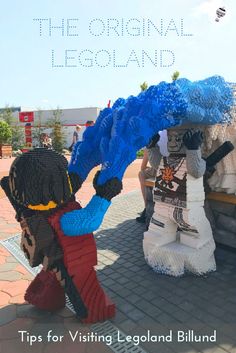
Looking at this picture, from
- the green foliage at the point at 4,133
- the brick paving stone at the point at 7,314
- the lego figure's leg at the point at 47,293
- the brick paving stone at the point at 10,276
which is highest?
the green foliage at the point at 4,133

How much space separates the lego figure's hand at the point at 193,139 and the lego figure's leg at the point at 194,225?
631mm

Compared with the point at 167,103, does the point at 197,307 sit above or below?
below

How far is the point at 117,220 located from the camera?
6320 mm

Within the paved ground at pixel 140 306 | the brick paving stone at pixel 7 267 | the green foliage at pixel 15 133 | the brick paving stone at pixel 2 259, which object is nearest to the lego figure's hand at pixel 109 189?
the paved ground at pixel 140 306

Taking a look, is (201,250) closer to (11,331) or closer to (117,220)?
(11,331)

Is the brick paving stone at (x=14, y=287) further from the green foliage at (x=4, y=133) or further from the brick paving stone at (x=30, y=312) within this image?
the green foliage at (x=4, y=133)

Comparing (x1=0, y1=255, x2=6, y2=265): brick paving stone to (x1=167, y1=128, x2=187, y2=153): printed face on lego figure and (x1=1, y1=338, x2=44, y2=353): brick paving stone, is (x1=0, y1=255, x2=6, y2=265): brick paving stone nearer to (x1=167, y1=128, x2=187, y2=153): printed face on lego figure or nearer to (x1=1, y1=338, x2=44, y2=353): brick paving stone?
(x1=1, y1=338, x2=44, y2=353): brick paving stone

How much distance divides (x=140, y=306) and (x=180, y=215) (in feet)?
3.58

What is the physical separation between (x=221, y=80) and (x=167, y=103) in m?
0.89

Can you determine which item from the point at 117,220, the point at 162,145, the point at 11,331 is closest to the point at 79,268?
the point at 11,331

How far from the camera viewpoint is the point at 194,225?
12.5 feet

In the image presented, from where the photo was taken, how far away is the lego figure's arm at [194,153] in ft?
11.7

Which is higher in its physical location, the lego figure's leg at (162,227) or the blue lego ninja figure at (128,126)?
the blue lego ninja figure at (128,126)

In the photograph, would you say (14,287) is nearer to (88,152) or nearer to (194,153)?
(88,152)
